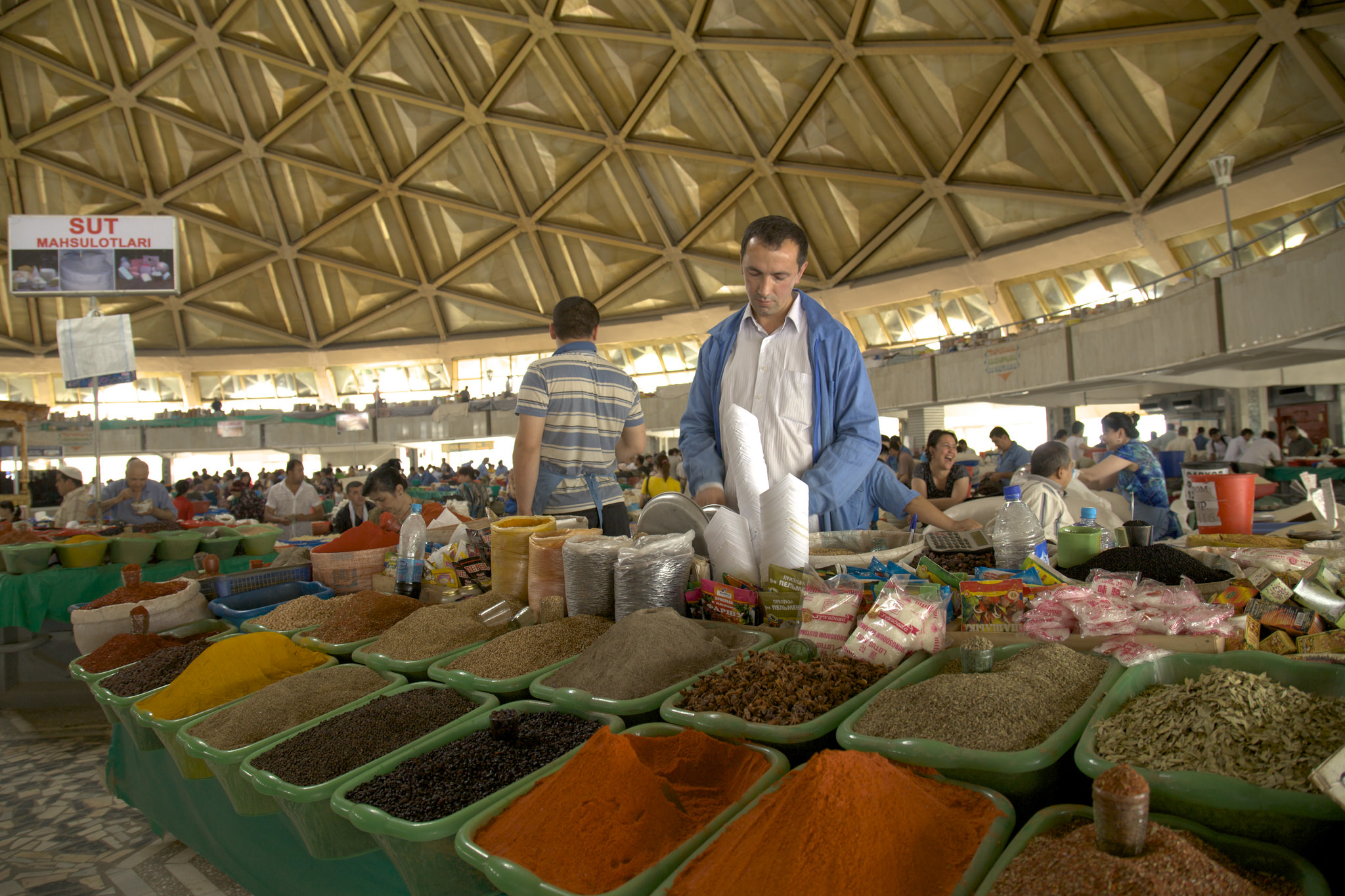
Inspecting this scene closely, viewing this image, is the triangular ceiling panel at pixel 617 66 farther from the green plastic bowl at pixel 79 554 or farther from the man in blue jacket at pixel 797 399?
the man in blue jacket at pixel 797 399

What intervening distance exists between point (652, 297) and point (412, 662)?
81.4ft

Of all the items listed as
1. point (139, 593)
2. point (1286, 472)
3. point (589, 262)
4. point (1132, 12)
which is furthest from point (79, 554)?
point (589, 262)

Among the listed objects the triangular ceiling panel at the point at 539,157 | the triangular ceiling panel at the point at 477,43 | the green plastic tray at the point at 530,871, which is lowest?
the green plastic tray at the point at 530,871

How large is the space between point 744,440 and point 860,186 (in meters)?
21.1

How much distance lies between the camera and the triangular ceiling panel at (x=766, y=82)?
19578mm

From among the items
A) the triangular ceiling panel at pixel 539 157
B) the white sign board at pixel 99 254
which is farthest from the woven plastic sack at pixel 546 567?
the triangular ceiling panel at pixel 539 157

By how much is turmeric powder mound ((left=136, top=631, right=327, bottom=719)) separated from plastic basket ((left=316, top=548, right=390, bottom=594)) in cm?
92

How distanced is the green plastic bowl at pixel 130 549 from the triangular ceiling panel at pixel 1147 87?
18.8 m

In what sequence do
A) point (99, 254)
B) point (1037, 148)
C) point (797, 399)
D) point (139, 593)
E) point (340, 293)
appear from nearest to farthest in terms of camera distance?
point (797, 399) → point (139, 593) → point (99, 254) → point (1037, 148) → point (340, 293)

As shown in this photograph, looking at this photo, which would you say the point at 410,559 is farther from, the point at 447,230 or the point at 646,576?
the point at 447,230

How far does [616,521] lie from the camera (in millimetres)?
3721

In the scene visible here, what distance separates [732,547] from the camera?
7.26ft

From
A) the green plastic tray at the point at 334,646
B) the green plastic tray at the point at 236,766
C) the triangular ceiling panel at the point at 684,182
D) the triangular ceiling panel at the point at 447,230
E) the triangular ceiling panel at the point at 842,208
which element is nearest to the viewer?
the green plastic tray at the point at 236,766

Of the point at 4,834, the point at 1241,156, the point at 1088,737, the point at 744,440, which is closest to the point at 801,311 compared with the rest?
the point at 744,440
